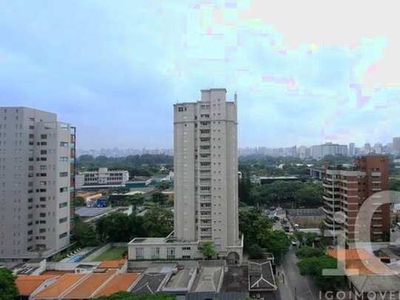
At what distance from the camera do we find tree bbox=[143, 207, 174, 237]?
18500 millimetres

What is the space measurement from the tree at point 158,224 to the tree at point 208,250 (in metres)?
3.42

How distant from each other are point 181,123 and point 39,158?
6.64 meters

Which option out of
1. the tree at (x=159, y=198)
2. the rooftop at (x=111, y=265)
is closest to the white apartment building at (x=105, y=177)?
the tree at (x=159, y=198)

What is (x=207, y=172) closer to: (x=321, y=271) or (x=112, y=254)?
(x=112, y=254)

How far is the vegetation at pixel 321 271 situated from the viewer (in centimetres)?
1132

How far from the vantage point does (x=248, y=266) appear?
14.1 metres

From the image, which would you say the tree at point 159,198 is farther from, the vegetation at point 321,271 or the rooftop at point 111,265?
the vegetation at point 321,271

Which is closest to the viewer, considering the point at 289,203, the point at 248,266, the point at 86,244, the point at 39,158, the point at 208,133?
the point at 248,266

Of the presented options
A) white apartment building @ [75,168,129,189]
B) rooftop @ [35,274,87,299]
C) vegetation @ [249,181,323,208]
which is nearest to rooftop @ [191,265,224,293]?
rooftop @ [35,274,87,299]

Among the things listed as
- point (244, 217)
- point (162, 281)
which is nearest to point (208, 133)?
point (244, 217)

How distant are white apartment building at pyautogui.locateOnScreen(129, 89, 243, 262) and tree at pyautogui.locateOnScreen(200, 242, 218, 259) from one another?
456 mm

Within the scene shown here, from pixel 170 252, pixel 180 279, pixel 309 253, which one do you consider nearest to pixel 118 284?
pixel 180 279

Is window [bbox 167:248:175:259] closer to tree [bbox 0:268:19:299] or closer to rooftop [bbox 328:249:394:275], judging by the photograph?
rooftop [bbox 328:249:394:275]

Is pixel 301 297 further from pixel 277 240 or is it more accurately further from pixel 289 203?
pixel 289 203
